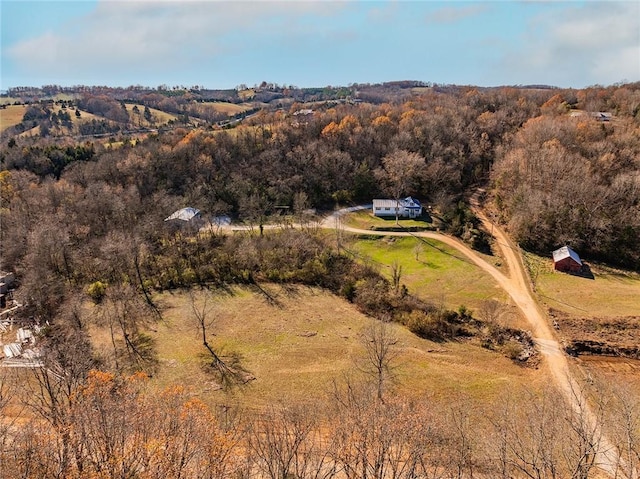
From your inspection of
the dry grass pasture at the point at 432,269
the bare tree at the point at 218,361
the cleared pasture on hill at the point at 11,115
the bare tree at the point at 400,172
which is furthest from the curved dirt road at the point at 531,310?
the cleared pasture on hill at the point at 11,115

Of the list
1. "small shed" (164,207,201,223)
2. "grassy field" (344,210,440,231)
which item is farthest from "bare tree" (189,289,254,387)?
"grassy field" (344,210,440,231)

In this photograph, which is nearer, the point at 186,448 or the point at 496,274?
the point at 186,448

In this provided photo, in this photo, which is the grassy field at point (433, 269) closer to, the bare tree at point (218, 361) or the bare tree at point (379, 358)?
the bare tree at point (379, 358)

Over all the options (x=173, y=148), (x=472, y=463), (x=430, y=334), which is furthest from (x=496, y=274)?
(x=173, y=148)

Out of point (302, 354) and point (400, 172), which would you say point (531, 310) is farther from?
point (400, 172)

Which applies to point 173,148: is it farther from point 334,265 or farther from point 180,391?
point 180,391

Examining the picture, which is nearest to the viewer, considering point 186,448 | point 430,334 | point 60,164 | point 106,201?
point 186,448

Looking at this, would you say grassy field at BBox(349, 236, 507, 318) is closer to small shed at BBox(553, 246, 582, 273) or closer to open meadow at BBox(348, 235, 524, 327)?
open meadow at BBox(348, 235, 524, 327)

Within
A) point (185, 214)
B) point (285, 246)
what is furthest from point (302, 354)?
point (185, 214)
